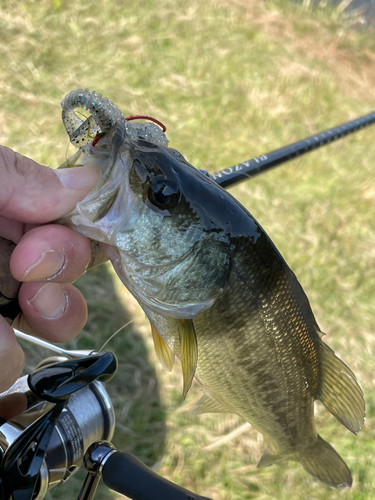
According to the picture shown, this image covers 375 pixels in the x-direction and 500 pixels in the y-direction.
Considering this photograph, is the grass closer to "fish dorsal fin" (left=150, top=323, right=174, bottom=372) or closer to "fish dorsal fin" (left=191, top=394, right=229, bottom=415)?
"fish dorsal fin" (left=191, top=394, right=229, bottom=415)

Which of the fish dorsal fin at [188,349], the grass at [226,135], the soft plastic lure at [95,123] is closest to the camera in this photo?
the soft plastic lure at [95,123]

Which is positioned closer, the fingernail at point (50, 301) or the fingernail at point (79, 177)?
the fingernail at point (79, 177)

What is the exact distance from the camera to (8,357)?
3.78 feet

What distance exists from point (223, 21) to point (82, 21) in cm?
207

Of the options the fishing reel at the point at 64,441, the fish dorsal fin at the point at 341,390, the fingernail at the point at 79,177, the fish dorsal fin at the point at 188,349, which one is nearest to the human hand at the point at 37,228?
the fingernail at the point at 79,177

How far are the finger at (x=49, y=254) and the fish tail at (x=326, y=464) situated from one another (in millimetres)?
1324

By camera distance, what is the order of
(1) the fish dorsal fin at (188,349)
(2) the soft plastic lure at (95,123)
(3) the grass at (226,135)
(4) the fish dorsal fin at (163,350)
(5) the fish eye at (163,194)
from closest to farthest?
(2) the soft plastic lure at (95,123) < (5) the fish eye at (163,194) < (1) the fish dorsal fin at (188,349) < (4) the fish dorsal fin at (163,350) < (3) the grass at (226,135)

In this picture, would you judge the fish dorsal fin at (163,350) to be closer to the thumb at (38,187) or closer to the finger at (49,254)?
the finger at (49,254)

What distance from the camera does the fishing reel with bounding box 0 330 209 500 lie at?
3.89 ft

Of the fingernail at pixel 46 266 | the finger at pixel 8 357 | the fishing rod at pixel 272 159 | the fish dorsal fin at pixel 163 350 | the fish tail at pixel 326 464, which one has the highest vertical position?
the fishing rod at pixel 272 159

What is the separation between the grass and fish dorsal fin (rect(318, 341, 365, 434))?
1304mm

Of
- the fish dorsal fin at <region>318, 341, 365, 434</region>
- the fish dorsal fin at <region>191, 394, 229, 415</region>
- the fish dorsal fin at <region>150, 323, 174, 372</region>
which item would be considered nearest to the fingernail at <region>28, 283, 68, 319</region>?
the fish dorsal fin at <region>150, 323, 174, 372</region>

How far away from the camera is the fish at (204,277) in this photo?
1122 millimetres

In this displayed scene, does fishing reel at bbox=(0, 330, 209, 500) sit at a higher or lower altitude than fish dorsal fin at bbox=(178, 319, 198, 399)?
lower
